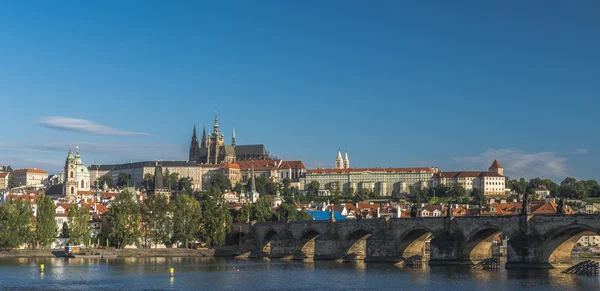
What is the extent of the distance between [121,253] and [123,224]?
4.19 m

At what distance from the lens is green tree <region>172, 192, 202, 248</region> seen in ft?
340

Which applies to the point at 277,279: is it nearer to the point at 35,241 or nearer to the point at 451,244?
the point at 451,244

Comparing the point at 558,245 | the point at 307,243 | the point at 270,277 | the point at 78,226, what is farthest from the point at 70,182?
the point at 558,245

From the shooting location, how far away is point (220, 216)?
106 metres

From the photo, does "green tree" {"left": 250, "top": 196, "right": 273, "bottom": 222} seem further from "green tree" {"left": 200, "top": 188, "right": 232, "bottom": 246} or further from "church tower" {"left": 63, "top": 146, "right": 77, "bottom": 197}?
"church tower" {"left": 63, "top": 146, "right": 77, "bottom": 197}

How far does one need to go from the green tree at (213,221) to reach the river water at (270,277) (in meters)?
19.5

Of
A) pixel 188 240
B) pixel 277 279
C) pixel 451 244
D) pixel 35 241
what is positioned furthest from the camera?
pixel 188 240

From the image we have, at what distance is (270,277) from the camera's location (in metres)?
69.5

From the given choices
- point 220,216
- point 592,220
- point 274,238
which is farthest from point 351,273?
point 220,216

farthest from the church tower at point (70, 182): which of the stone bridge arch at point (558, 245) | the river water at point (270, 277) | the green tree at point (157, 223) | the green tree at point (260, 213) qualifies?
the stone bridge arch at point (558, 245)

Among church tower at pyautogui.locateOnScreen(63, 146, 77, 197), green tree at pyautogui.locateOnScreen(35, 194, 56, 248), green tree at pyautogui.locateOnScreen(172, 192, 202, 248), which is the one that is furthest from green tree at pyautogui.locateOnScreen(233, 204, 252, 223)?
church tower at pyautogui.locateOnScreen(63, 146, 77, 197)

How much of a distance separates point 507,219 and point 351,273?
1347 cm

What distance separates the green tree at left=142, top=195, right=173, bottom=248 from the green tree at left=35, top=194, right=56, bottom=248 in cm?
1071

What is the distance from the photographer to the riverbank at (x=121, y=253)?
9436cm
